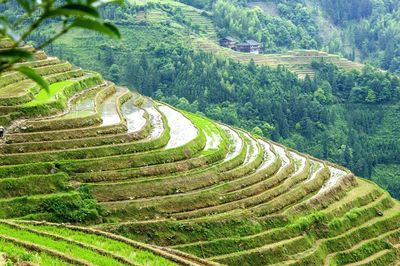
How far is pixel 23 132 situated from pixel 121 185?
475 cm

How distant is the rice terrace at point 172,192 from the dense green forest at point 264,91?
23.1m

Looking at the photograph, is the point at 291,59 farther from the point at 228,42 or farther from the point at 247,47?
the point at 228,42

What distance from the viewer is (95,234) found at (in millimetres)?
15445

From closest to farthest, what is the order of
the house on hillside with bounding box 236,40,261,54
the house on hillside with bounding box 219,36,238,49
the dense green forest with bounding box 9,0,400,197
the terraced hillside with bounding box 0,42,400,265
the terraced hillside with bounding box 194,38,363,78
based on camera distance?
the terraced hillside with bounding box 0,42,400,265 < the dense green forest with bounding box 9,0,400,197 < the terraced hillside with bounding box 194,38,363,78 < the house on hillside with bounding box 236,40,261,54 < the house on hillside with bounding box 219,36,238,49

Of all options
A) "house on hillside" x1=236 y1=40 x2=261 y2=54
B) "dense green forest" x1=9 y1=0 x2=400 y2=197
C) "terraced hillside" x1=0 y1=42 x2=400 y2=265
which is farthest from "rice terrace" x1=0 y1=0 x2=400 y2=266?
"house on hillside" x1=236 y1=40 x2=261 y2=54

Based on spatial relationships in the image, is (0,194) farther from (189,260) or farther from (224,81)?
(224,81)

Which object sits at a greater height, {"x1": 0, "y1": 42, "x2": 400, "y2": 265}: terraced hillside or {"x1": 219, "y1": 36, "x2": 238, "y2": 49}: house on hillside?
{"x1": 0, "y1": 42, "x2": 400, "y2": 265}: terraced hillside

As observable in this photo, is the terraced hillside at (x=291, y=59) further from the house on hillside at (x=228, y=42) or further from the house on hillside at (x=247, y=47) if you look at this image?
the house on hillside at (x=247, y=47)

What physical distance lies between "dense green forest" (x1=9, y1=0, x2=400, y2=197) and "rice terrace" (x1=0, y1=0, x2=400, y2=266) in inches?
911

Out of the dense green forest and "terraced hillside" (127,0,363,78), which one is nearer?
the dense green forest

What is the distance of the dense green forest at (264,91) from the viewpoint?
5741 cm

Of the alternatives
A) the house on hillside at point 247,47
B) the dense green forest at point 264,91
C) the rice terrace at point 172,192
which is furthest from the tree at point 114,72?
the rice terrace at point 172,192

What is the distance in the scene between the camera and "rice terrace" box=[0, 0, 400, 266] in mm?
20638

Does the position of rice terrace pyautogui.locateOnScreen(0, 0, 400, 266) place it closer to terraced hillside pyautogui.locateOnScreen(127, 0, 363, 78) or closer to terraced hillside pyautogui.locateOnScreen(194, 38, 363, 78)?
terraced hillside pyautogui.locateOnScreen(194, 38, 363, 78)
